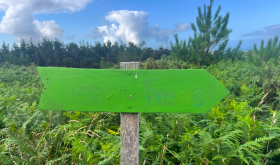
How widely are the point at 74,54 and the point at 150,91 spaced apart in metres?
19.6

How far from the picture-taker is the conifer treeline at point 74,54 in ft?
58.5

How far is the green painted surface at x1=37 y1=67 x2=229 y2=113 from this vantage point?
1149 mm

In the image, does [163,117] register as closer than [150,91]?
No

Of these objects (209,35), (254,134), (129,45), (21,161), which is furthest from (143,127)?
(129,45)

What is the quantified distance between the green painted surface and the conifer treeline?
16.4 metres

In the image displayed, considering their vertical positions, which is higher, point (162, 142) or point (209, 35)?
point (209, 35)

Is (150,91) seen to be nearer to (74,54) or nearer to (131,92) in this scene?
(131,92)

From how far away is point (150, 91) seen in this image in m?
1.16

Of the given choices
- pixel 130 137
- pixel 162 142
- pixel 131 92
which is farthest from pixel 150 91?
pixel 162 142

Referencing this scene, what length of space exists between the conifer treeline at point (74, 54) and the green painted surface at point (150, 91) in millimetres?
16417

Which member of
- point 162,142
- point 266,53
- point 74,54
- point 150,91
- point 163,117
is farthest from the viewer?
point 74,54

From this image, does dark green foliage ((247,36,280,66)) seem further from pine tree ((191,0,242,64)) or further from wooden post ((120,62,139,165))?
wooden post ((120,62,139,165))

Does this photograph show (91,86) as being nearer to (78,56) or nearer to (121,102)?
(121,102)

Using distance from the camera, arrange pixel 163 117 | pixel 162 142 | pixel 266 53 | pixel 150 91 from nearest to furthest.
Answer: pixel 150 91 < pixel 162 142 < pixel 163 117 < pixel 266 53
